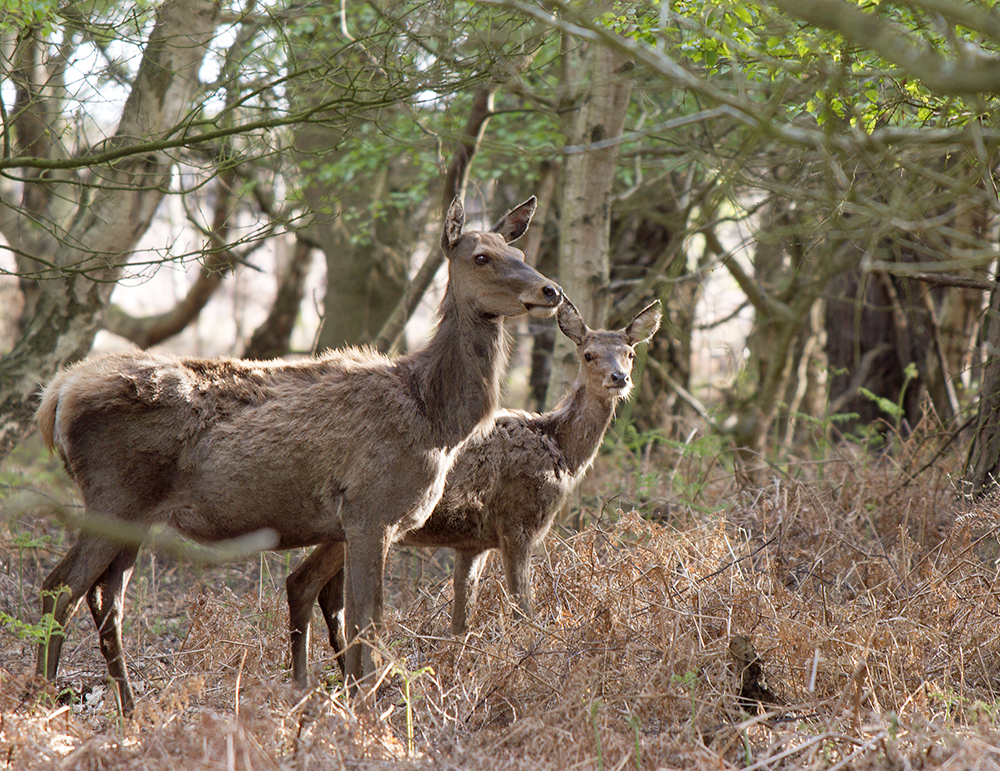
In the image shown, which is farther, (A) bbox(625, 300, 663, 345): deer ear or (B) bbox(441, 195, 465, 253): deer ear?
(A) bbox(625, 300, 663, 345): deer ear

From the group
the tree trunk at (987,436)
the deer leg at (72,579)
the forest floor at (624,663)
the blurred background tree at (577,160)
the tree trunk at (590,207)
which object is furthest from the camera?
the tree trunk at (590,207)

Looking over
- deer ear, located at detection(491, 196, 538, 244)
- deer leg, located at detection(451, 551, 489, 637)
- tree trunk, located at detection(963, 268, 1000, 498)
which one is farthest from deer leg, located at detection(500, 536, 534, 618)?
tree trunk, located at detection(963, 268, 1000, 498)

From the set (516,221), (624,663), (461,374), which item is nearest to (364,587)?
(461,374)

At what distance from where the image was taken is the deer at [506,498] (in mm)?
6105

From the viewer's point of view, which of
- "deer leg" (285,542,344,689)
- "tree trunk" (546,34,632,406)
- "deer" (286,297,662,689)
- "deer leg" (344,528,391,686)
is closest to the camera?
"deer leg" (344,528,391,686)

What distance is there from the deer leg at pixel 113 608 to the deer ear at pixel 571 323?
11.8 ft

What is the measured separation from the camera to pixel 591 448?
23.0 feet

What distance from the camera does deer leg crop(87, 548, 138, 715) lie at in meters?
5.37

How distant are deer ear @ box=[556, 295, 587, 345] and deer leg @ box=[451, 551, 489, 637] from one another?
1.88 m

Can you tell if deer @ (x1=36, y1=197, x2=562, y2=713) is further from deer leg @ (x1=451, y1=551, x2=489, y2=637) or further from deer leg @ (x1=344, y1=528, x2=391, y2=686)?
deer leg @ (x1=451, y1=551, x2=489, y2=637)

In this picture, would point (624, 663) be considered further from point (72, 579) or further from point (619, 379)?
point (72, 579)

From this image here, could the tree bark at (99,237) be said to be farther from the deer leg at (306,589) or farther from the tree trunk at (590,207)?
the tree trunk at (590,207)

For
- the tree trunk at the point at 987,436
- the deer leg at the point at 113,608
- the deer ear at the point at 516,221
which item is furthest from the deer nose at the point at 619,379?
the deer leg at the point at 113,608

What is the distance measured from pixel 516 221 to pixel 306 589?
2.93m
